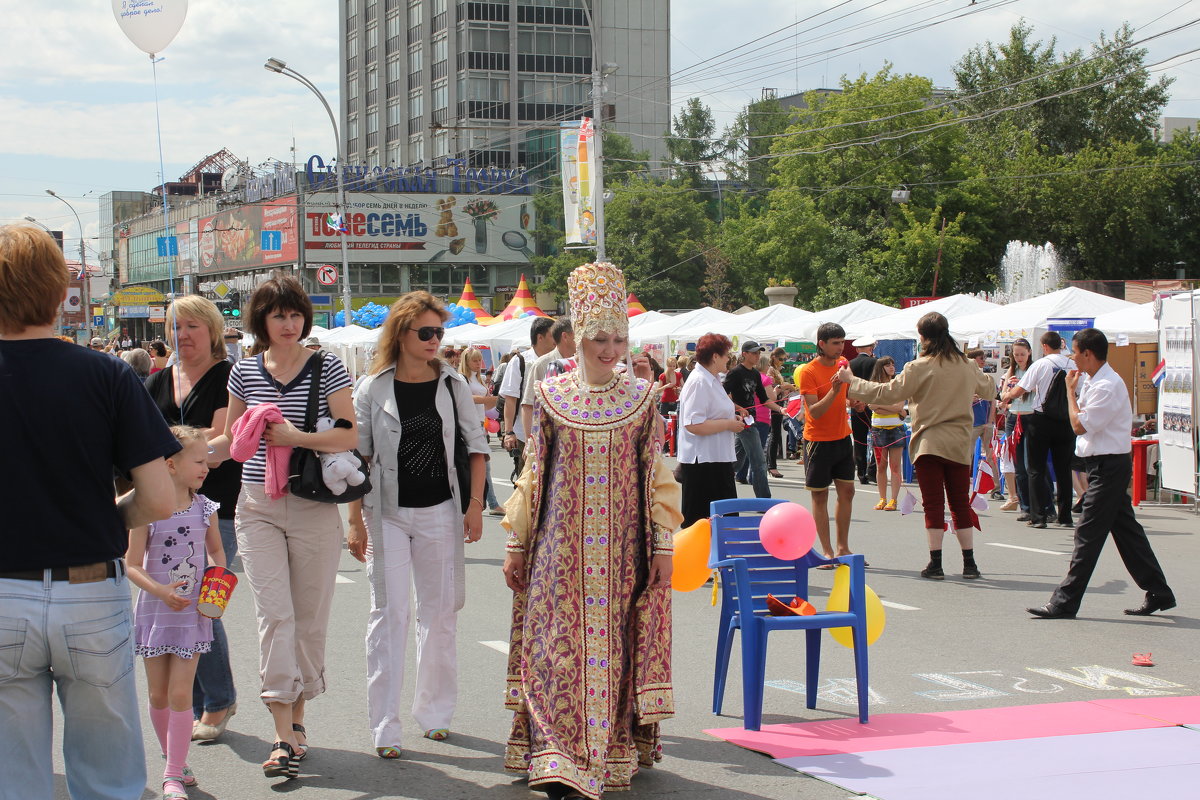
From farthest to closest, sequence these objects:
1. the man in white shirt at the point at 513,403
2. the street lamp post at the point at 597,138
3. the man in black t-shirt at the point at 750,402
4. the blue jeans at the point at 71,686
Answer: the street lamp post at the point at 597,138, the man in white shirt at the point at 513,403, the man in black t-shirt at the point at 750,402, the blue jeans at the point at 71,686

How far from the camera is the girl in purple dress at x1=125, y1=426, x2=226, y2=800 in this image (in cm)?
485

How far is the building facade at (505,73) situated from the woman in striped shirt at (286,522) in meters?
71.8

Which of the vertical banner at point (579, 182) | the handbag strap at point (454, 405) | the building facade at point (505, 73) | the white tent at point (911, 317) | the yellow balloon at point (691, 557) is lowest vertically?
the yellow balloon at point (691, 557)

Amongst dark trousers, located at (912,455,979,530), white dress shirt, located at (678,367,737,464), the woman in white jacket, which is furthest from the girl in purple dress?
dark trousers, located at (912,455,979,530)

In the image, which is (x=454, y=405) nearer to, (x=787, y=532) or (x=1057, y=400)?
(x=787, y=532)

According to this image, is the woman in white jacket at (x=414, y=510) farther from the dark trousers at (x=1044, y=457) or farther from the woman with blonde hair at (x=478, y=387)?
the dark trousers at (x=1044, y=457)

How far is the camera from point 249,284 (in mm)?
78438

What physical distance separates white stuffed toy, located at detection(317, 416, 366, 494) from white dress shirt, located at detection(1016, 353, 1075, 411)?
9919mm

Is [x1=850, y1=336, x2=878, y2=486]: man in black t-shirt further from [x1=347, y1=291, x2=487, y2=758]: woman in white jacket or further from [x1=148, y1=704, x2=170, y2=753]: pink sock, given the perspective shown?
[x1=148, y1=704, x2=170, y2=753]: pink sock

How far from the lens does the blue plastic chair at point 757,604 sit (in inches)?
224

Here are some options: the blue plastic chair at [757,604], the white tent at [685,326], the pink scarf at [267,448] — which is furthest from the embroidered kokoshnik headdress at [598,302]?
the white tent at [685,326]

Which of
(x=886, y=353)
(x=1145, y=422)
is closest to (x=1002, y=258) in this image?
(x=886, y=353)

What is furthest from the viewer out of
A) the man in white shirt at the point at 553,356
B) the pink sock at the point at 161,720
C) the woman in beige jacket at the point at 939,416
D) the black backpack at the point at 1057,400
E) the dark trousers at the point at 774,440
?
the dark trousers at the point at 774,440

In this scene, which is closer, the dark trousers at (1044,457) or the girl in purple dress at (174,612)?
the girl in purple dress at (174,612)
